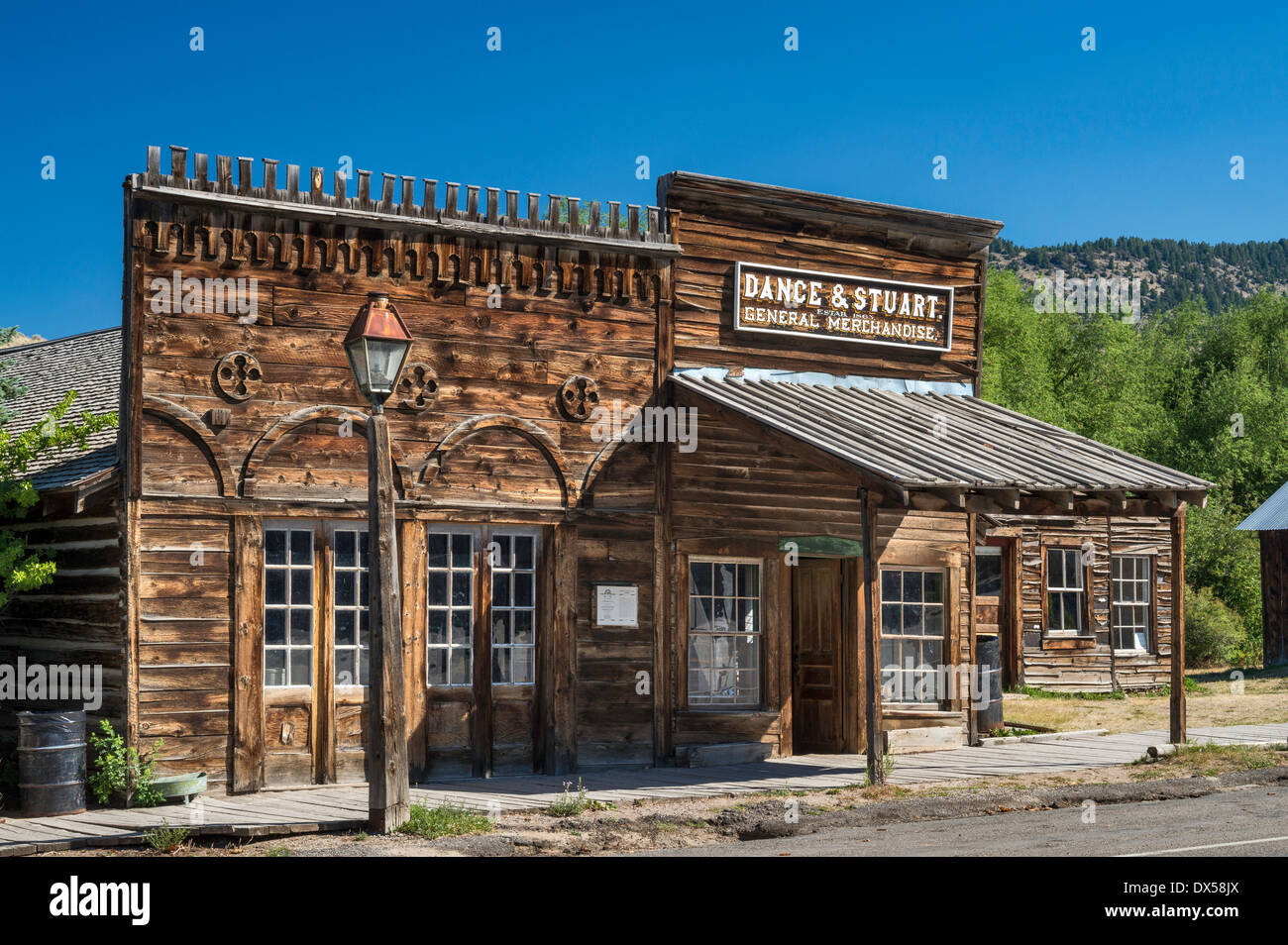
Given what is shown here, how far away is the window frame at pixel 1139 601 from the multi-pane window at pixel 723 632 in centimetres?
1206

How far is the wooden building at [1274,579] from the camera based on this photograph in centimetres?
2847

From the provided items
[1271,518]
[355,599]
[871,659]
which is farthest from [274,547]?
[1271,518]

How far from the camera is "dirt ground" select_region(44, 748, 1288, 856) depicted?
940cm

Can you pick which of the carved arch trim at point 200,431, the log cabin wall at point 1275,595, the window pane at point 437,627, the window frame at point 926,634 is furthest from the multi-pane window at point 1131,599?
the carved arch trim at point 200,431

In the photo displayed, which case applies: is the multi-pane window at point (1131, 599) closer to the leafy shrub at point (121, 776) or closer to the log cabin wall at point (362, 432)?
the log cabin wall at point (362, 432)

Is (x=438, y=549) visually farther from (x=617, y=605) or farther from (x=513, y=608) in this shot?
(x=617, y=605)

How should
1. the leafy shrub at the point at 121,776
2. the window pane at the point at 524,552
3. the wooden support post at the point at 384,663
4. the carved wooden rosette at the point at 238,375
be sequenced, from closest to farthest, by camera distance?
the wooden support post at the point at 384,663
the leafy shrub at the point at 121,776
the carved wooden rosette at the point at 238,375
the window pane at the point at 524,552

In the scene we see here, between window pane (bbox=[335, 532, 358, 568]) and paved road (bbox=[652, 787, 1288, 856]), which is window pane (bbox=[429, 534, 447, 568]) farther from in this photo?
paved road (bbox=[652, 787, 1288, 856])

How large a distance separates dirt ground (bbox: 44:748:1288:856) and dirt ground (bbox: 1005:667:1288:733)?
14.8ft

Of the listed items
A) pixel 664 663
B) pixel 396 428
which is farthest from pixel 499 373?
pixel 664 663

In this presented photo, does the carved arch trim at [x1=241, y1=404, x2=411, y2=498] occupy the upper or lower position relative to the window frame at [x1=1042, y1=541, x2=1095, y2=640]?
upper

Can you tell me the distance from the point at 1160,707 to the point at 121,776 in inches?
620

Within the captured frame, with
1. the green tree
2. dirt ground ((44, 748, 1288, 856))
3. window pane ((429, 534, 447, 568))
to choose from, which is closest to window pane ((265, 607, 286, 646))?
window pane ((429, 534, 447, 568))

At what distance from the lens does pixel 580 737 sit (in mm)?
13898
